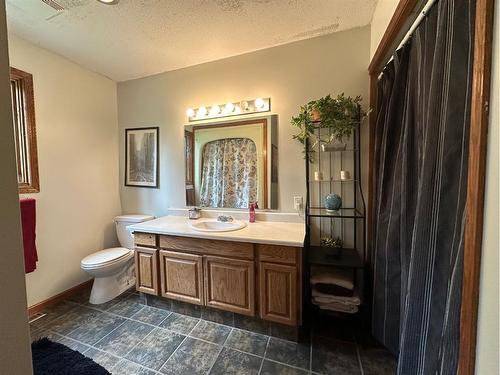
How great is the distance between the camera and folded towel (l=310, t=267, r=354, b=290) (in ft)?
5.71

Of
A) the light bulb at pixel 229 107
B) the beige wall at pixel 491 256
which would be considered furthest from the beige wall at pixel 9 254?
the light bulb at pixel 229 107

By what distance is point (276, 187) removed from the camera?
6.96 feet

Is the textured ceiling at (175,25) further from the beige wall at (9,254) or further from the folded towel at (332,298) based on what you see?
the folded towel at (332,298)

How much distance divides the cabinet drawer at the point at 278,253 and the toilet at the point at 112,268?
1501 mm

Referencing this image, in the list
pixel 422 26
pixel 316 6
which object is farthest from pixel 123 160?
pixel 422 26

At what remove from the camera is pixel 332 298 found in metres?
1.76

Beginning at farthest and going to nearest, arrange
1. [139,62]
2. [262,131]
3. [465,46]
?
[139,62]
[262,131]
[465,46]

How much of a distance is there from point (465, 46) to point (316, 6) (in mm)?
1195

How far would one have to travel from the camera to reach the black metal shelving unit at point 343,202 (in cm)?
183

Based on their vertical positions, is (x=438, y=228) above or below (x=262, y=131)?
below

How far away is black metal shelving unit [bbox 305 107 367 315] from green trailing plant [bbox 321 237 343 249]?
4 cm

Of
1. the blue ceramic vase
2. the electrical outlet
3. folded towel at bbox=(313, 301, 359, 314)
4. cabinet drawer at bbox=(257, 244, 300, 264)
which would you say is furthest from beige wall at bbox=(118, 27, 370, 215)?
folded towel at bbox=(313, 301, 359, 314)

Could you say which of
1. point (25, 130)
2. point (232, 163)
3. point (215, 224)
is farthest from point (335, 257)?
A: point (25, 130)

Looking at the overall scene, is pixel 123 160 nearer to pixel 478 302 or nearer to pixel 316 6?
pixel 316 6
